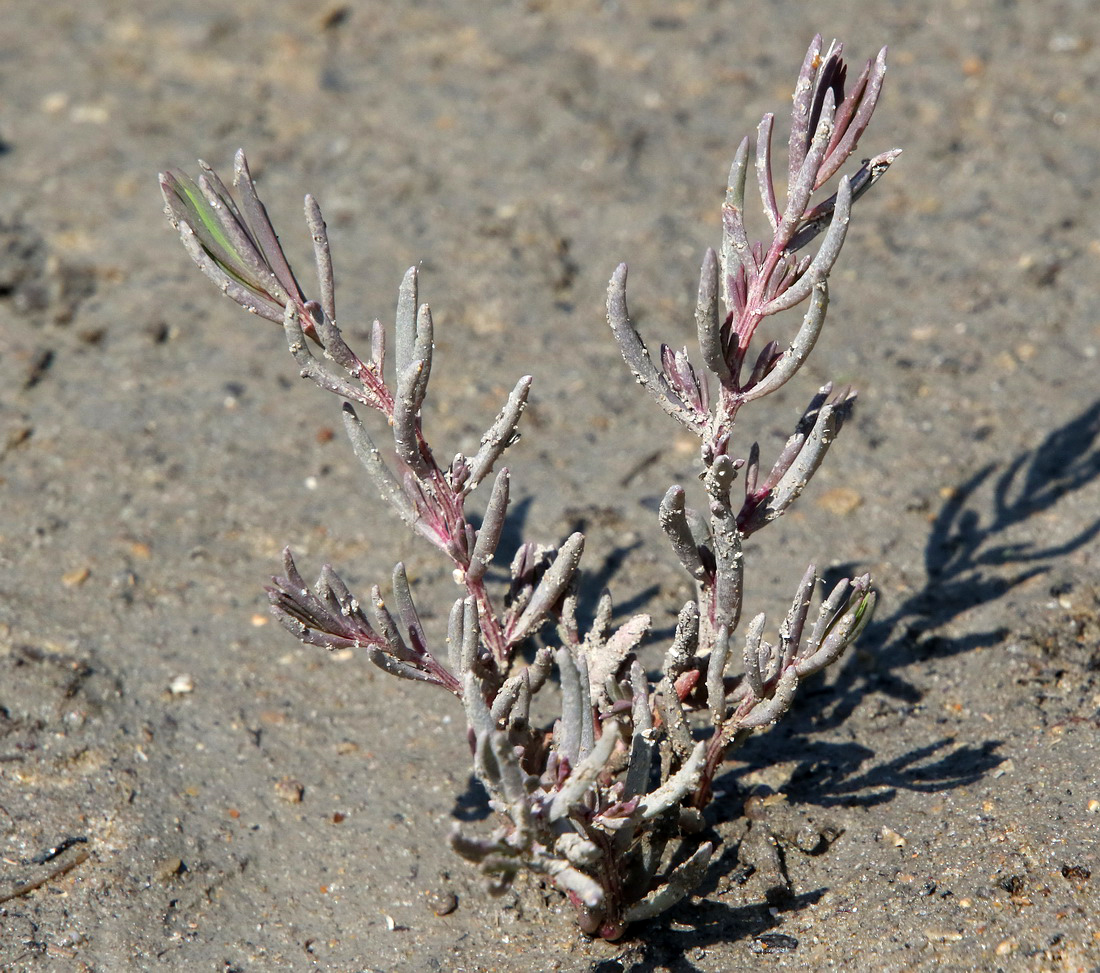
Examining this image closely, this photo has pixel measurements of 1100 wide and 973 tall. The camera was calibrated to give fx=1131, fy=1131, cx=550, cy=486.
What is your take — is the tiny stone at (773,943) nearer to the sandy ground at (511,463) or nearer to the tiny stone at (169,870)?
the sandy ground at (511,463)

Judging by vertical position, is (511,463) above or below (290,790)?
above

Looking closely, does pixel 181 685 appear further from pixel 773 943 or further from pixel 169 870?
pixel 773 943

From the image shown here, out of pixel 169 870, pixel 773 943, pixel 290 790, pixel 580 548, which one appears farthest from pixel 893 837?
pixel 169 870

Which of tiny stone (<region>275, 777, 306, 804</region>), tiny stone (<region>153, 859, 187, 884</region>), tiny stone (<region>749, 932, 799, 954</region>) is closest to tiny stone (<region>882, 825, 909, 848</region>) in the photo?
tiny stone (<region>749, 932, 799, 954</region>)

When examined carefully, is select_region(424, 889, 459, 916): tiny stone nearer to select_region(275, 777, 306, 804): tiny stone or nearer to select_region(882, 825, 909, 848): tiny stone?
select_region(275, 777, 306, 804): tiny stone

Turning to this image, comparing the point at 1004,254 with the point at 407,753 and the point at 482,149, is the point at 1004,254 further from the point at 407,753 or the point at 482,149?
the point at 407,753

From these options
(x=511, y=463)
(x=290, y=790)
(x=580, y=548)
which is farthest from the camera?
(x=511, y=463)

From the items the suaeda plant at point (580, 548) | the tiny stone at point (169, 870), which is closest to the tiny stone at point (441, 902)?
the suaeda plant at point (580, 548)
